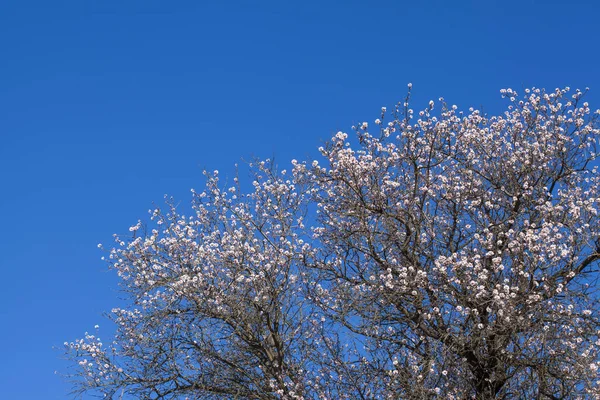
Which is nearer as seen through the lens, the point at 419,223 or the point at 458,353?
the point at 458,353

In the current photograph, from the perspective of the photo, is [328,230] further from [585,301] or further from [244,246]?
[585,301]

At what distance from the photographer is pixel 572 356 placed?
1480 centimetres

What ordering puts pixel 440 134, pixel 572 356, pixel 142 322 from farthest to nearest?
pixel 440 134 → pixel 142 322 → pixel 572 356

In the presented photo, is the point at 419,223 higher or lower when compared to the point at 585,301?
higher

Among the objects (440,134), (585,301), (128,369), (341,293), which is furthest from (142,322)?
(585,301)

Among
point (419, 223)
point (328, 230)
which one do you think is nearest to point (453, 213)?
point (419, 223)

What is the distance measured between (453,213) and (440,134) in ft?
5.87

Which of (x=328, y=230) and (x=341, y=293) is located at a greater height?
(x=328, y=230)

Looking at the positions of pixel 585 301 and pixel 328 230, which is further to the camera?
pixel 328 230

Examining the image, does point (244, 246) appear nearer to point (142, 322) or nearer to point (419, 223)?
point (142, 322)

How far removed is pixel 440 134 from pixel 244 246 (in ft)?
16.3

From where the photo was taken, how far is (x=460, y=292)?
1557cm

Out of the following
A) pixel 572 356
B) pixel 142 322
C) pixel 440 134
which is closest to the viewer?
pixel 572 356

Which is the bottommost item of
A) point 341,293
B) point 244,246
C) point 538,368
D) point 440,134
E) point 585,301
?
point 538,368
